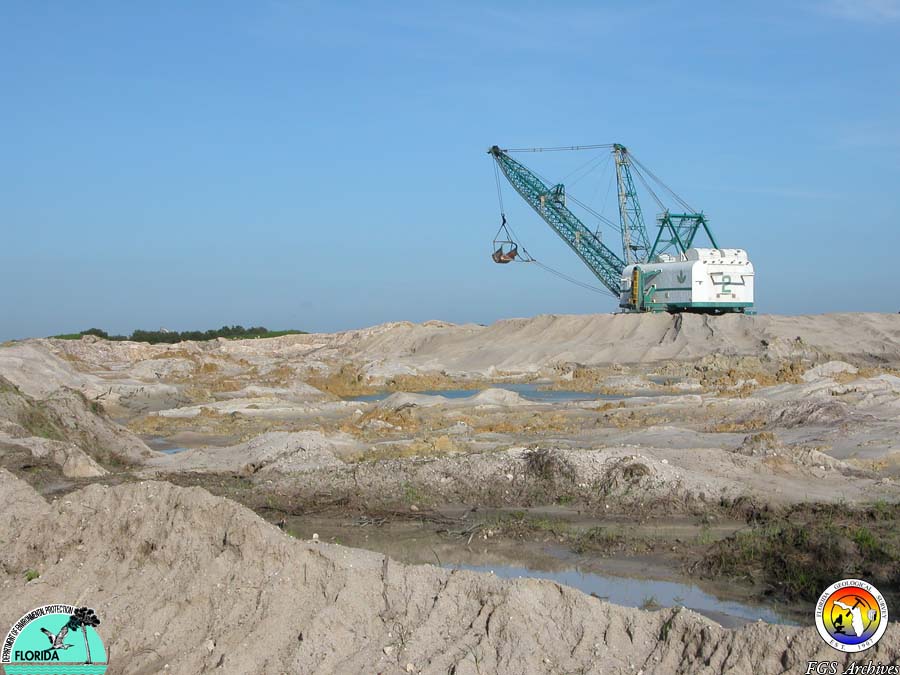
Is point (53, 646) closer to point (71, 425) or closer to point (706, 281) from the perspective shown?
point (71, 425)

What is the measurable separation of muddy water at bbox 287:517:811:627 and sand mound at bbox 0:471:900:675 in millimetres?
1869

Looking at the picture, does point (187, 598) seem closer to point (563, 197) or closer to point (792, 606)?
point (792, 606)

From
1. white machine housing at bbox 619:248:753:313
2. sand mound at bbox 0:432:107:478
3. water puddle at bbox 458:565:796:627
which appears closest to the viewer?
water puddle at bbox 458:565:796:627

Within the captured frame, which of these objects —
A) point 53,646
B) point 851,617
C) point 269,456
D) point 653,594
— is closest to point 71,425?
point 269,456

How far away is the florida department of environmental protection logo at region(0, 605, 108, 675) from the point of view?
682 cm

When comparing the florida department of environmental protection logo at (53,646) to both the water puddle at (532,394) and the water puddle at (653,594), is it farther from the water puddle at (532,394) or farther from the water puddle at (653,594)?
the water puddle at (532,394)

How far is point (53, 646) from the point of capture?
696 centimetres

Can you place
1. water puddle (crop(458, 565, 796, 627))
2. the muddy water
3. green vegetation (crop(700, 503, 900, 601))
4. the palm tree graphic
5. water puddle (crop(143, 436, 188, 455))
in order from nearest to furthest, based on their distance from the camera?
the palm tree graphic → water puddle (crop(458, 565, 796, 627)) → the muddy water → green vegetation (crop(700, 503, 900, 601)) → water puddle (crop(143, 436, 188, 455))

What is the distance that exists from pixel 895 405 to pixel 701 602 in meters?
13.0

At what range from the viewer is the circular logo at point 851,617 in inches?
223

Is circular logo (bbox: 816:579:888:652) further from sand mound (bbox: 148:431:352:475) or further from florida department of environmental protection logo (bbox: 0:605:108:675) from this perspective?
sand mound (bbox: 148:431:352:475)

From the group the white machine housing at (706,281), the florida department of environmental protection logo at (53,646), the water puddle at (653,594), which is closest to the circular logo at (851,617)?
the water puddle at (653,594)

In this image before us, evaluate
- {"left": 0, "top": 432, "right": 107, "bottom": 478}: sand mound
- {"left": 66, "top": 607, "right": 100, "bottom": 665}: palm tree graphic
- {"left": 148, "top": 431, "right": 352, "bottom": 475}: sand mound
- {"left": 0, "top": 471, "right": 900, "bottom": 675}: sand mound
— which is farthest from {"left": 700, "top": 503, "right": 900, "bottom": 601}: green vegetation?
{"left": 0, "top": 432, "right": 107, "bottom": 478}: sand mound

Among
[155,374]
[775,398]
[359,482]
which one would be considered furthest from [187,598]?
[155,374]
